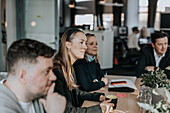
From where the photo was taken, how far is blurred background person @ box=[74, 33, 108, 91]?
7.61 ft

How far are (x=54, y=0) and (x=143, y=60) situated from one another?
292 cm

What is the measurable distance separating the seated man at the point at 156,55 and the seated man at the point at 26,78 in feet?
7.19

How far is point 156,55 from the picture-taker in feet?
10.7

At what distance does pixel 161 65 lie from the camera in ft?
10.5

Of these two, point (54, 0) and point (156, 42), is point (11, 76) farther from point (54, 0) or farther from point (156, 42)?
point (54, 0)

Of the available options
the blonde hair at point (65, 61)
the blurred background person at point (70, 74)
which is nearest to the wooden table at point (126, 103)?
the blurred background person at point (70, 74)

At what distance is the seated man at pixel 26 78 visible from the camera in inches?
42.4

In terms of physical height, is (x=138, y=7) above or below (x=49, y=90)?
above

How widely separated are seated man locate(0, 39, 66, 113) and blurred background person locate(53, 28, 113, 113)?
54cm

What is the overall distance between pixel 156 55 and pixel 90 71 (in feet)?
3.87

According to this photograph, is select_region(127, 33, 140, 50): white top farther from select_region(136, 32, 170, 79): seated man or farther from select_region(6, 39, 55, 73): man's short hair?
select_region(6, 39, 55, 73): man's short hair

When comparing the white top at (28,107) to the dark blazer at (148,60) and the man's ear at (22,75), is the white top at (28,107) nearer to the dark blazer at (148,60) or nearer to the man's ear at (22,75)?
the man's ear at (22,75)

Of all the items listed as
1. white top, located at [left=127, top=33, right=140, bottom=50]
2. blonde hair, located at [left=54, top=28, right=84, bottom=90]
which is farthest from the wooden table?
white top, located at [left=127, top=33, right=140, bottom=50]

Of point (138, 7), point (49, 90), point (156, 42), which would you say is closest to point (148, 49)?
point (156, 42)
